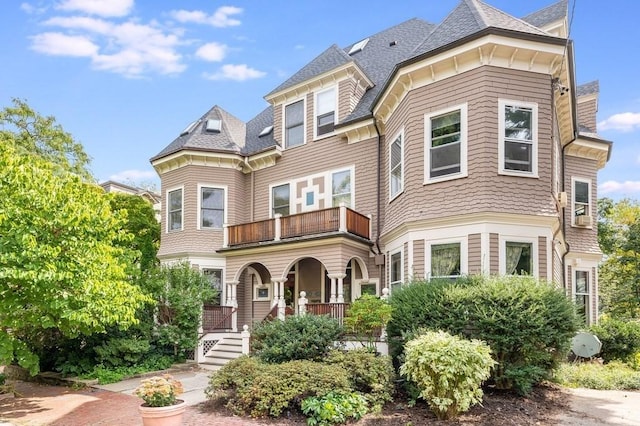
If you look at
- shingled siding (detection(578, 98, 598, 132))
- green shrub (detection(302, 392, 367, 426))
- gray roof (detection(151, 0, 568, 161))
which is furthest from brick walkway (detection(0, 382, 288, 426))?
shingled siding (detection(578, 98, 598, 132))

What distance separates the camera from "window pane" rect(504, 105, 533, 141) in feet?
33.2

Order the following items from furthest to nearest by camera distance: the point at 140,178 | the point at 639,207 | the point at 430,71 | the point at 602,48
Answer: the point at 140,178
the point at 639,207
the point at 602,48
the point at 430,71

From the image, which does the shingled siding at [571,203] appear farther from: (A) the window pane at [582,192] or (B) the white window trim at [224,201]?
(B) the white window trim at [224,201]

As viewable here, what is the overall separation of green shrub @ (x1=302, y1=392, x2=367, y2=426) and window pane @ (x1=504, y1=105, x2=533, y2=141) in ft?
22.6

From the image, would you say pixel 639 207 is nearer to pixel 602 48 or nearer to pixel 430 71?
pixel 602 48

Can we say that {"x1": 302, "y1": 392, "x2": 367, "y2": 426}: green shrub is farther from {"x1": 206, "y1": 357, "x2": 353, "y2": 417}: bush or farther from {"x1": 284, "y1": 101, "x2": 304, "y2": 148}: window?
{"x1": 284, "y1": 101, "x2": 304, "y2": 148}: window

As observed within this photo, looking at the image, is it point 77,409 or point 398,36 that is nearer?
point 77,409

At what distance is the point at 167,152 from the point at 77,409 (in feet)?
36.3

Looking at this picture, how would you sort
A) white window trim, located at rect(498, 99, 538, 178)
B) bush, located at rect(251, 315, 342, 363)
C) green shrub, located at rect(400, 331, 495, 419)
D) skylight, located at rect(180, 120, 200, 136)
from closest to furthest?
1. green shrub, located at rect(400, 331, 495, 419)
2. bush, located at rect(251, 315, 342, 363)
3. white window trim, located at rect(498, 99, 538, 178)
4. skylight, located at rect(180, 120, 200, 136)

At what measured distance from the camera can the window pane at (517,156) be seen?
32.9 feet

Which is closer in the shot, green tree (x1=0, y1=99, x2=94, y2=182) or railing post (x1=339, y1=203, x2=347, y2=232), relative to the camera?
railing post (x1=339, y1=203, x2=347, y2=232)

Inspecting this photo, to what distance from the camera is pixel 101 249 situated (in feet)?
27.3

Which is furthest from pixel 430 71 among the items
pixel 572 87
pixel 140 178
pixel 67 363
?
pixel 140 178

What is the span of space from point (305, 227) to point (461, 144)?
558 cm
